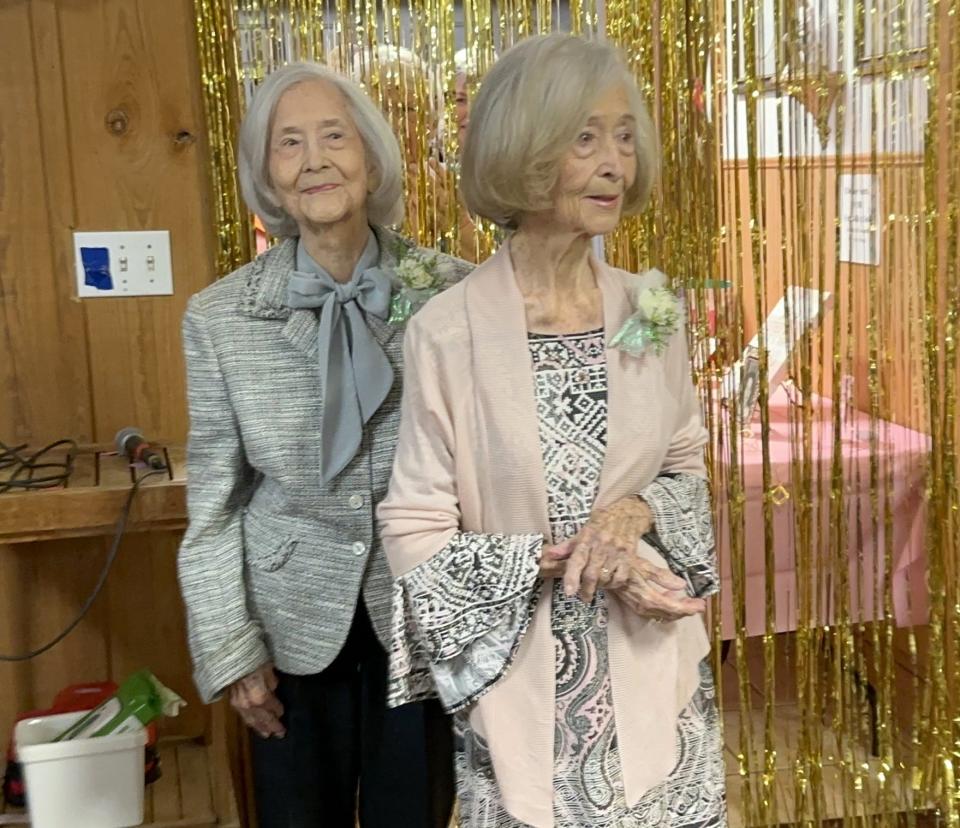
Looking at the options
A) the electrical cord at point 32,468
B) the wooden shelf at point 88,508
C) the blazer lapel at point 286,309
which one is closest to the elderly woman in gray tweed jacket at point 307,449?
the blazer lapel at point 286,309

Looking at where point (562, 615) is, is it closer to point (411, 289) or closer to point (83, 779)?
point (411, 289)

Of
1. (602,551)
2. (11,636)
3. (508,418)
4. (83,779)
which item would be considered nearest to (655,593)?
(602,551)

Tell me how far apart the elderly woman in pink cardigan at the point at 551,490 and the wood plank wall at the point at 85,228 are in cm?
84

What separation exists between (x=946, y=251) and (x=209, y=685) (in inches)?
52.1

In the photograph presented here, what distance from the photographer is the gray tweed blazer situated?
128cm

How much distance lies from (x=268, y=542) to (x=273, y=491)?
0.20 ft

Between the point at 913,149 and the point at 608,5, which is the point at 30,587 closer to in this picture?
the point at 608,5

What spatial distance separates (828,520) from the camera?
189cm

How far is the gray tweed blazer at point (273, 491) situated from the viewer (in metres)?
1.28

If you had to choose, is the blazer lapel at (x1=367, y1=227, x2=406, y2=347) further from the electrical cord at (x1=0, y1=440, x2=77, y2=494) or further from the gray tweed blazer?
the electrical cord at (x1=0, y1=440, x2=77, y2=494)

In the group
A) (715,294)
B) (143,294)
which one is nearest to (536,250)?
(715,294)

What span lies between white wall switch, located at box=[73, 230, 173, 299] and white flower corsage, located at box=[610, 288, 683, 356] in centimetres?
97

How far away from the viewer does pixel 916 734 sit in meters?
1.92

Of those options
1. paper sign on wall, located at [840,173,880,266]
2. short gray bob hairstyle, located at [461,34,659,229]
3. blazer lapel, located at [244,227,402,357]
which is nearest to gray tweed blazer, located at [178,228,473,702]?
blazer lapel, located at [244,227,402,357]
